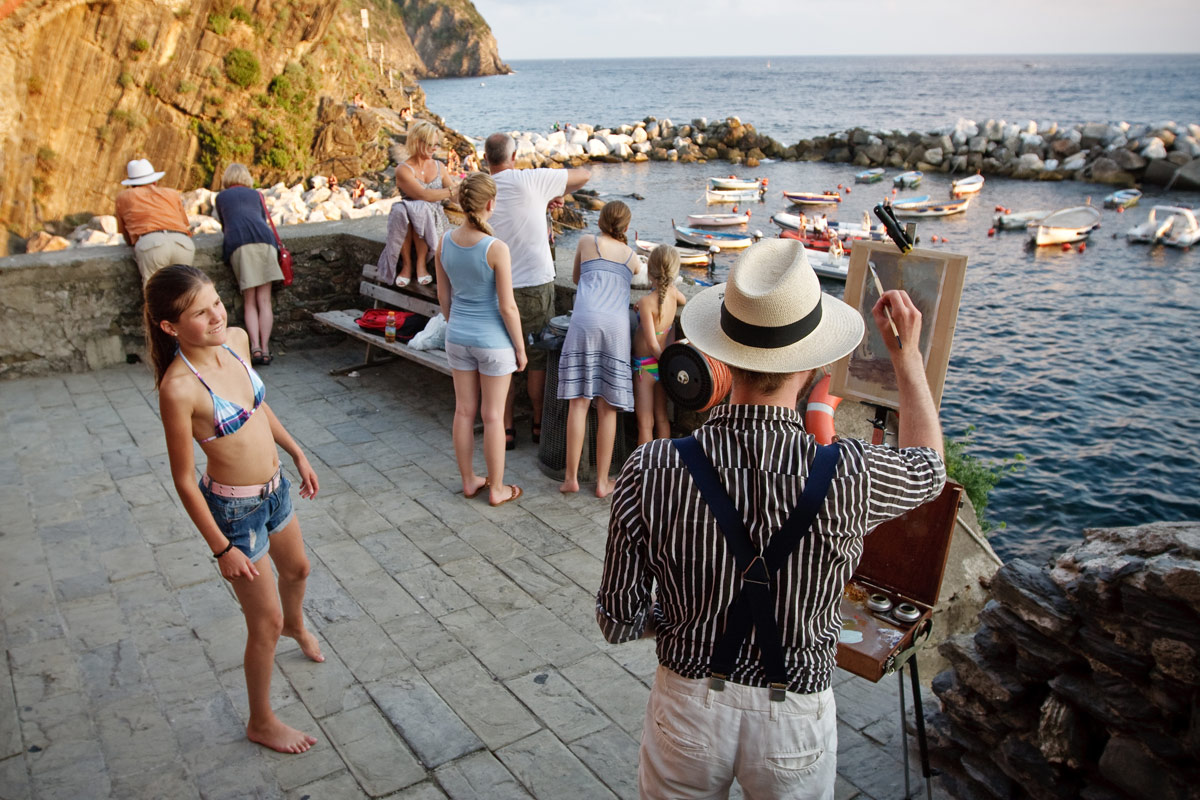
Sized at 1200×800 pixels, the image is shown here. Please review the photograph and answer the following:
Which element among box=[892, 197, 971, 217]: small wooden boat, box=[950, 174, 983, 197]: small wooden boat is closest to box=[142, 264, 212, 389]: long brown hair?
box=[892, 197, 971, 217]: small wooden boat

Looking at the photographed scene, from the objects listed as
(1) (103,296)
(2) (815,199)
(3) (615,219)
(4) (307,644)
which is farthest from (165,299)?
(2) (815,199)

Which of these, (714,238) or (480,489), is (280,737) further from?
(714,238)

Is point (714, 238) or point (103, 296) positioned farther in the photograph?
point (714, 238)

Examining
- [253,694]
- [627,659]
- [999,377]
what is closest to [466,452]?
[627,659]

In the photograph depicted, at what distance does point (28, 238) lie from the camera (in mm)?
23859

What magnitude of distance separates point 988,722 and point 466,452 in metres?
3.33

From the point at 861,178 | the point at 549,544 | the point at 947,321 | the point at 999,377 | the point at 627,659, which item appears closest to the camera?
the point at 947,321

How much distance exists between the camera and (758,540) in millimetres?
1890

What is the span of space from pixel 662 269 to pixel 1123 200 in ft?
127

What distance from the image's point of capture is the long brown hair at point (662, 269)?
5.22 metres

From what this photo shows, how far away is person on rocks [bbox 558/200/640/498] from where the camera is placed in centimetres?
537

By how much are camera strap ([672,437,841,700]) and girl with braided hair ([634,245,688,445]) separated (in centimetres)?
331

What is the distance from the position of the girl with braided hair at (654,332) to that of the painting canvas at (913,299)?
1.77 m

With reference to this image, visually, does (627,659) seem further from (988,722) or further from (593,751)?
(988,722)
